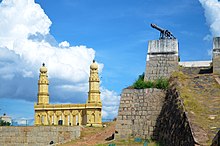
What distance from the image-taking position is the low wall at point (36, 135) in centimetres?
2967

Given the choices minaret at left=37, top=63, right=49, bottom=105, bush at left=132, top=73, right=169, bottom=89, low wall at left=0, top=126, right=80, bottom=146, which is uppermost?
minaret at left=37, top=63, right=49, bottom=105

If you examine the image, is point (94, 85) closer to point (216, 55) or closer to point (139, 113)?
point (216, 55)

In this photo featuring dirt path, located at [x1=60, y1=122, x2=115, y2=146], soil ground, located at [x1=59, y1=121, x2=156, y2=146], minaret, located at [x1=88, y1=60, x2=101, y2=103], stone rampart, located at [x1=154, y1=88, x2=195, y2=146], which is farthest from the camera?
minaret, located at [x1=88, y1=60, x2=101, y2=103]

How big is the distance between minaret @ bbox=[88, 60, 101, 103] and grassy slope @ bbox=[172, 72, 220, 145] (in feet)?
61.8

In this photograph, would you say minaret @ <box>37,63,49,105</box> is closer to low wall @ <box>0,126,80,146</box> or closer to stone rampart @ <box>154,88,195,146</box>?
low wall @ <box>0,126,80,146</box>

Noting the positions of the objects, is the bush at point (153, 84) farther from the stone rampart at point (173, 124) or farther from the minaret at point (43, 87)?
the minaret at point (43, 87)

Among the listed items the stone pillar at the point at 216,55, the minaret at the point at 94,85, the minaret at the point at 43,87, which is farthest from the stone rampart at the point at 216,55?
the minaret at the point at 43,87

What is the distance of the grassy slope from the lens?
14349 millimetres

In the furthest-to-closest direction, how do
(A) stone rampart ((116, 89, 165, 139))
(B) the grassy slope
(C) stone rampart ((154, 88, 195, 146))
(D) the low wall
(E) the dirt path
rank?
(D) the low wall < (E) the dirt path < (A) stone rampart ((116, 89, 165, 139)) < (C) stone rampart ((154, 88, 195, 146)) < (B) the grassy slope

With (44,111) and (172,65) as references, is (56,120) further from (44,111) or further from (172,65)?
(172,65)

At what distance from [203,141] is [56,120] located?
28.9 m

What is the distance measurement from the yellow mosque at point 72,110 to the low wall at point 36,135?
316 inches

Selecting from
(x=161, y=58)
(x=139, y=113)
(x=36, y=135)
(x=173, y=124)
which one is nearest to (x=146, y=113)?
(x=139, y=113)

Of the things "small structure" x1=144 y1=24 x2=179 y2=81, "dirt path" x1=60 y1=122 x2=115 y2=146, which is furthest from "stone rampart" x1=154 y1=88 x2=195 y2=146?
"dirt path" x1=60 y1=122 x2=115 y2=146
